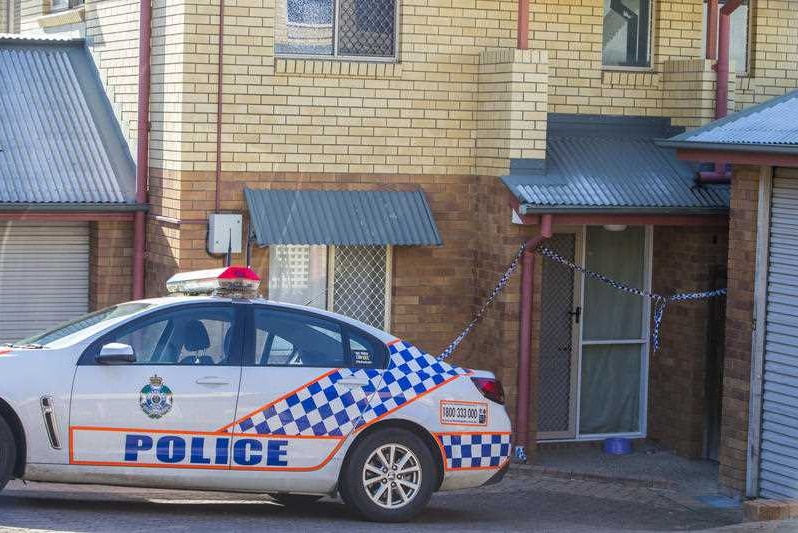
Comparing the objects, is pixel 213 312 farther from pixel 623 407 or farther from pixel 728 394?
pixel 623 407

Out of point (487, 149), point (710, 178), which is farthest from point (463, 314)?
point (710, 178)

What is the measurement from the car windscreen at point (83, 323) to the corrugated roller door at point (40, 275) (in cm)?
369

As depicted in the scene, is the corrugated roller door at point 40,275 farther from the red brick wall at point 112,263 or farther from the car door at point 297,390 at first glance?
the car door at point 297,390

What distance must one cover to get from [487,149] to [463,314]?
1.56m

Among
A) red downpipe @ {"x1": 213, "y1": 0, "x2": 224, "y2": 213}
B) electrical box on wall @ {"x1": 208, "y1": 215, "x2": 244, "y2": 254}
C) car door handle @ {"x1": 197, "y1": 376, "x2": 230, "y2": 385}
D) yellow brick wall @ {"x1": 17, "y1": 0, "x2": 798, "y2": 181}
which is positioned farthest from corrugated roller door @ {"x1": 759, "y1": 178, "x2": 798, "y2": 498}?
car door handle @ {"x1": 197, "y1": 376, "x2": 230, "y2": 385}

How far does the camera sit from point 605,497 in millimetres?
12680

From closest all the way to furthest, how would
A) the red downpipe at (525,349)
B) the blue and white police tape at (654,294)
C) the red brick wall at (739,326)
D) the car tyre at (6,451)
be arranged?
the car tyre at (6,451), the red brick wall at (739,326), the red downpipe at (525,349), the blue and white police tape at (654,294)

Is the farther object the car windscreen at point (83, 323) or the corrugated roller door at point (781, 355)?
the corrugated roller door at point (781, 355)

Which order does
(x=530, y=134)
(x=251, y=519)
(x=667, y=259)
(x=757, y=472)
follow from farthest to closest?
(x=667, y=259), (x=530, y=134), (x=757, y=472), (x=251, y=519)

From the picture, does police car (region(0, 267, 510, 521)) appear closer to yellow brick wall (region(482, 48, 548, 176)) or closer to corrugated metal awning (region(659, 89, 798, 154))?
corrugated metal awning (region(659, 89, 798, 154))

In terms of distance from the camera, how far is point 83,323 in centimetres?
1008

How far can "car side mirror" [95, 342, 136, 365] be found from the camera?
9500 mm

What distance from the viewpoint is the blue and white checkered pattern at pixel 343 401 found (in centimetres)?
977

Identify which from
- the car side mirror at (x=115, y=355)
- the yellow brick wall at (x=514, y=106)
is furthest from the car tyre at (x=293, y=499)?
the yellow brick wall at (x=514, y=106)
